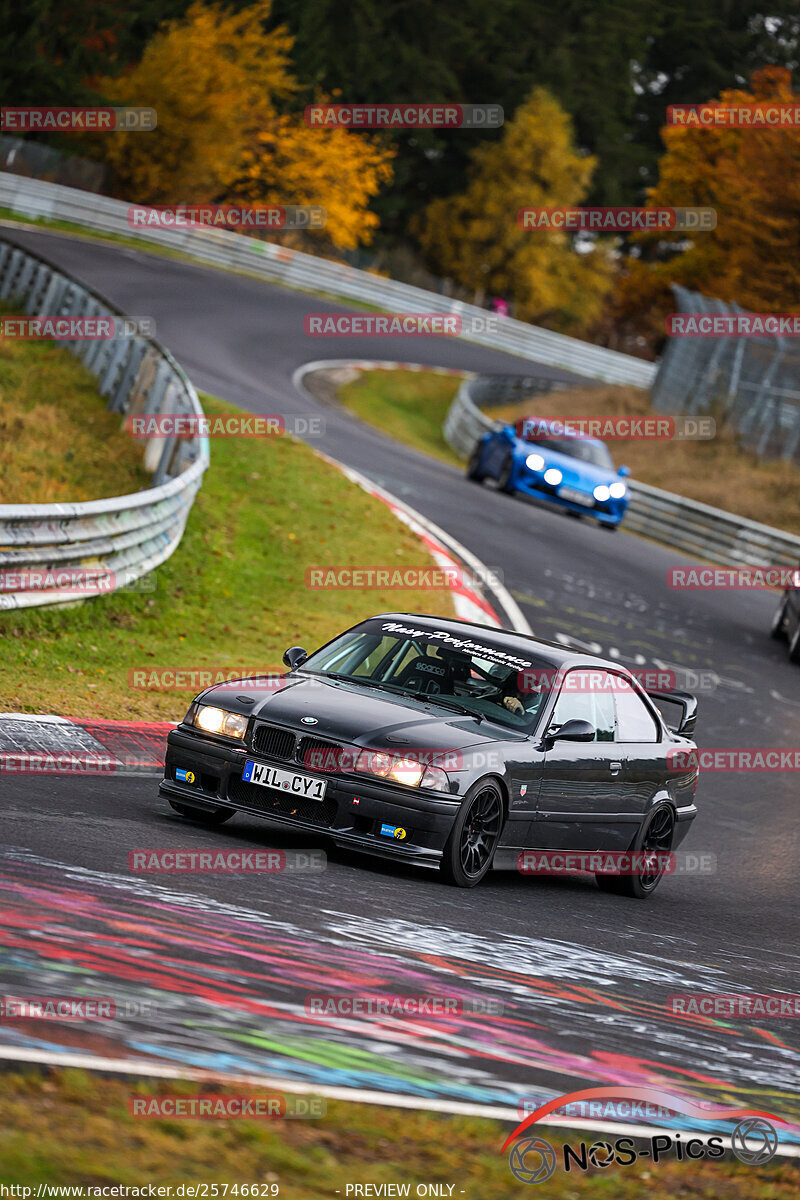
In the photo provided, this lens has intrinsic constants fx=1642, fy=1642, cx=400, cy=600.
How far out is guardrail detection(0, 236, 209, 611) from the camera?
1258 centimetres

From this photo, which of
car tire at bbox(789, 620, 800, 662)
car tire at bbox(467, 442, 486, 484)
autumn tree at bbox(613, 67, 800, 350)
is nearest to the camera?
car tire at bbox(789, 620, 800, 662)

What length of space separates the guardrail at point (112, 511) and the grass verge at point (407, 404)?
12.0 m

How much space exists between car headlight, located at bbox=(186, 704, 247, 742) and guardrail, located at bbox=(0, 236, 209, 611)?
4.05m

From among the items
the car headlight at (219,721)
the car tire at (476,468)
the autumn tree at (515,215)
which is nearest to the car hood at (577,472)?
the car tire at (476,468)

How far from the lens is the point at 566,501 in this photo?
88.5 ft

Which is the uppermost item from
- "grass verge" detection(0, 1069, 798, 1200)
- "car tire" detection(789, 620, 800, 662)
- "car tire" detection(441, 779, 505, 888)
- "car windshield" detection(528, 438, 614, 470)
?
"car windshield" detection(528, 438, 614, 470)

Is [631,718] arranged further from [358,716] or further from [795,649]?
[795,649]

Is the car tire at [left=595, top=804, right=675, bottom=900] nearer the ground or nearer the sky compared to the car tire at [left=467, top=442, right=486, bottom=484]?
nearer the ground

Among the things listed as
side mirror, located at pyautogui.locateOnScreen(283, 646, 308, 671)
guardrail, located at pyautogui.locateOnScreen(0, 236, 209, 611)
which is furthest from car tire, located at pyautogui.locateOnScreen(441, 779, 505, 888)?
guardrail, located at pyautogui.locateOnScreen(0, 236, 209, 611)

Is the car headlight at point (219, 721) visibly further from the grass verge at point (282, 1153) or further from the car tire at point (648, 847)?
the grass verge at point (282, 1153)

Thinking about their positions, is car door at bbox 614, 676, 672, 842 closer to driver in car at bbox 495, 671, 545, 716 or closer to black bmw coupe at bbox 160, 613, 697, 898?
black bmw coupe at bbox 160, 613, 697, 898

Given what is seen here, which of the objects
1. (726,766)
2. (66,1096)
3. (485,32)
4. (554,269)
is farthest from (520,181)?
(66,1096)

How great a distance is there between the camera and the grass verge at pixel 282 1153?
3.85m

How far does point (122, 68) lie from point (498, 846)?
5375cm
